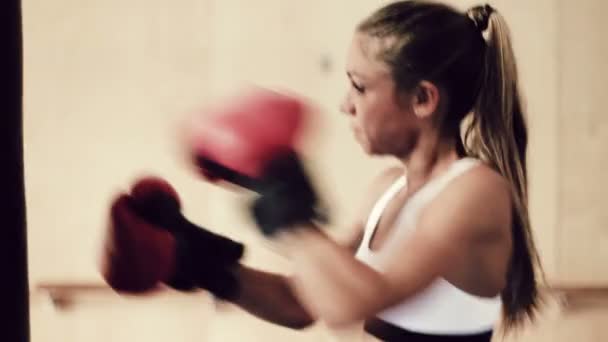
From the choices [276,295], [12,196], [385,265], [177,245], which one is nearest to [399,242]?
[385,265]

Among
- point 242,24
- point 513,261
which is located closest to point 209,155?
point 242,24

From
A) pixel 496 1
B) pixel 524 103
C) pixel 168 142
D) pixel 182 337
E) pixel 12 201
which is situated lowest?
pixel 182 337

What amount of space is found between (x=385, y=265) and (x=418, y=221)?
0.07 m

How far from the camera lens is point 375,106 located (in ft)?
3.04

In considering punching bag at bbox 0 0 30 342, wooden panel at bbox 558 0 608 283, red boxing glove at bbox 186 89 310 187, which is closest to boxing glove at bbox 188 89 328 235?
red boxing glove at bbox 186 89 310 187

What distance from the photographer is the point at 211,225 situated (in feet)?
3.02

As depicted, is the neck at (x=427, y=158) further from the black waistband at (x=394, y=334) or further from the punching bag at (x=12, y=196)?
the punching bag at (x=12, y=196)

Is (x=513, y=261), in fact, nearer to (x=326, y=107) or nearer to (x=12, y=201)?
(x=326, y=107)

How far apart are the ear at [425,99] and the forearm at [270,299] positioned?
28 cm

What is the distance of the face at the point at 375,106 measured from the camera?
0.92 m

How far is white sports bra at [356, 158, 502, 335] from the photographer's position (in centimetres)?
90

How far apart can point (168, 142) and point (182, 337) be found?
0.87ft

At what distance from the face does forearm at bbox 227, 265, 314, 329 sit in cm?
22

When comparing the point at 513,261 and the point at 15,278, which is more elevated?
the point at 513,261
